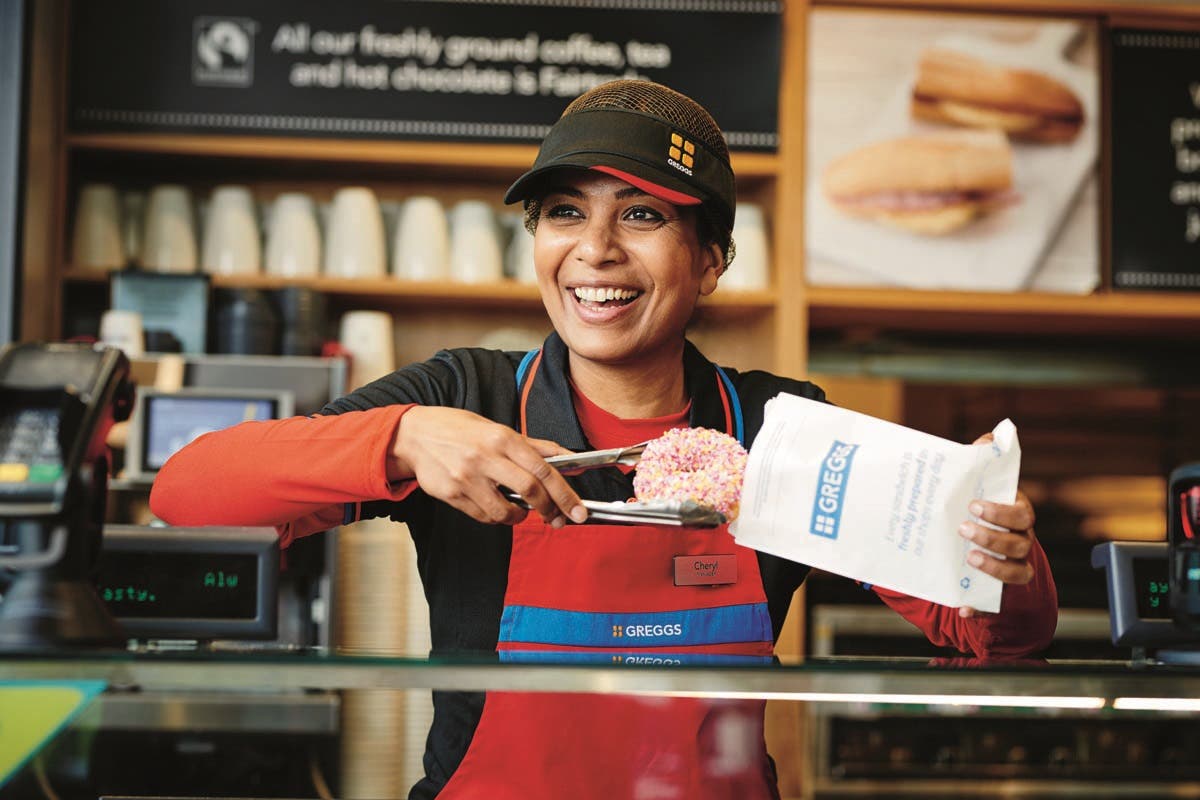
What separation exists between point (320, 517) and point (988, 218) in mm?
2165

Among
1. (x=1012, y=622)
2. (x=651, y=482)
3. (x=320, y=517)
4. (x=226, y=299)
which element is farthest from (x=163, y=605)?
(x=226, y=299)

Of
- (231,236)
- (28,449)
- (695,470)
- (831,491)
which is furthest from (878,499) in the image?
(231,236)

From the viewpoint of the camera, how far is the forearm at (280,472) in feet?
3.36

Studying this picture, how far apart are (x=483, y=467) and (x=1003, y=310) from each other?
2.19m

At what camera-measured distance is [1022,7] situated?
9.41 ft

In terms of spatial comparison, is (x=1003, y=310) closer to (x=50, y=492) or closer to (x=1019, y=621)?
Result: (x=1019, y=621)

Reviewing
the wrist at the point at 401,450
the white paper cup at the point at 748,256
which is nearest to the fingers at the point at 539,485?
the wrist at the point at 401,450

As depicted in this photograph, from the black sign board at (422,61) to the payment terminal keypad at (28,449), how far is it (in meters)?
2.03

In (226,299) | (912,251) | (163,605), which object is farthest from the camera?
(912,251)

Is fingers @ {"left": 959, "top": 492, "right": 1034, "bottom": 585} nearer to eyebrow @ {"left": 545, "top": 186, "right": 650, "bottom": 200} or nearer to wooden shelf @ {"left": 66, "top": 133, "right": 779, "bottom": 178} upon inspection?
eyebrow @ {"left": 545, "top": 186, "right": 650, "bottom": 200}

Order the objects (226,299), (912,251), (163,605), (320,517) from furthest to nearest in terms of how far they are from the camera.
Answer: (912,251)
(226,299)
(320,517)
(163,605)

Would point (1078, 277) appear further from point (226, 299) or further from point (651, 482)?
point (651, 482)

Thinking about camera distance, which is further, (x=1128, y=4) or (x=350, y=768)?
(x=1128, y=4)

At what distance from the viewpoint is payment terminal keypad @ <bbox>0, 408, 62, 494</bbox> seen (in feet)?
2.72
